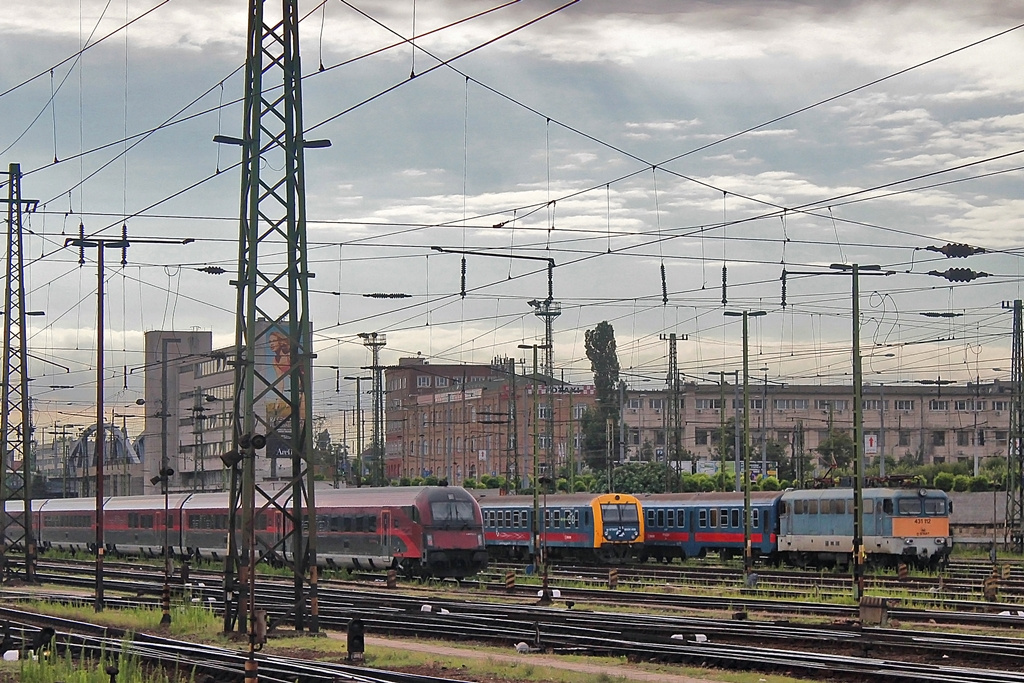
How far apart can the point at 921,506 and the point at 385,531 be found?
18.7m

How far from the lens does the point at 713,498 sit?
55.2 meters

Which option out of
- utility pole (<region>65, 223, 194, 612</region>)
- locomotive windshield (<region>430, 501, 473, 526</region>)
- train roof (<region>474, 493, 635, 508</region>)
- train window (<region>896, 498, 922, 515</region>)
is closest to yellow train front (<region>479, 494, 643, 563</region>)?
train roof (<region>474, 493, 635, 508</region>)

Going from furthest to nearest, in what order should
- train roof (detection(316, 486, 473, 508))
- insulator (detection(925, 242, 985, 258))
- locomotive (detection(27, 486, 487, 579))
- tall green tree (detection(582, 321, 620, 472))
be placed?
1. tall green tree (detection(582, 321, 620, 472))
2. train roof (detection(316, 486, 473, 508))
3. locomotive (detection(27, 486, 487, 579))
4. insulator (detection(925, 242, 985, 258))

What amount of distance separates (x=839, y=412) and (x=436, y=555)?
3928 inches

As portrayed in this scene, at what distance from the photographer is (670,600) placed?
36.1 meters

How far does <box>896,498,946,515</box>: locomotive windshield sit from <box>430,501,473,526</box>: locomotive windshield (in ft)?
49.1

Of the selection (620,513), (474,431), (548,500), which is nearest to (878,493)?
(620,513)

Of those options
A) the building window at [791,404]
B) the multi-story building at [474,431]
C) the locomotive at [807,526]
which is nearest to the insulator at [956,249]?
the locomotive at [807,526]

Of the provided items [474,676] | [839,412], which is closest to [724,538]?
[474,676]

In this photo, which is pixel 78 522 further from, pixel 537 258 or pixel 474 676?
pixel 474 676

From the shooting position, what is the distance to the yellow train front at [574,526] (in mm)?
55812

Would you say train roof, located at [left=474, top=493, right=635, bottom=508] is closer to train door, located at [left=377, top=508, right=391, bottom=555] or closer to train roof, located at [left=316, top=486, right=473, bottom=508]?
train roof, located at [left=316, top=486, right=473, bottom=508]

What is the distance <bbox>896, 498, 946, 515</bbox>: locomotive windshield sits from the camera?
157ft

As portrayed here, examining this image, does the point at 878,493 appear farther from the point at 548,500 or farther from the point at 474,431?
the point at 474,431
